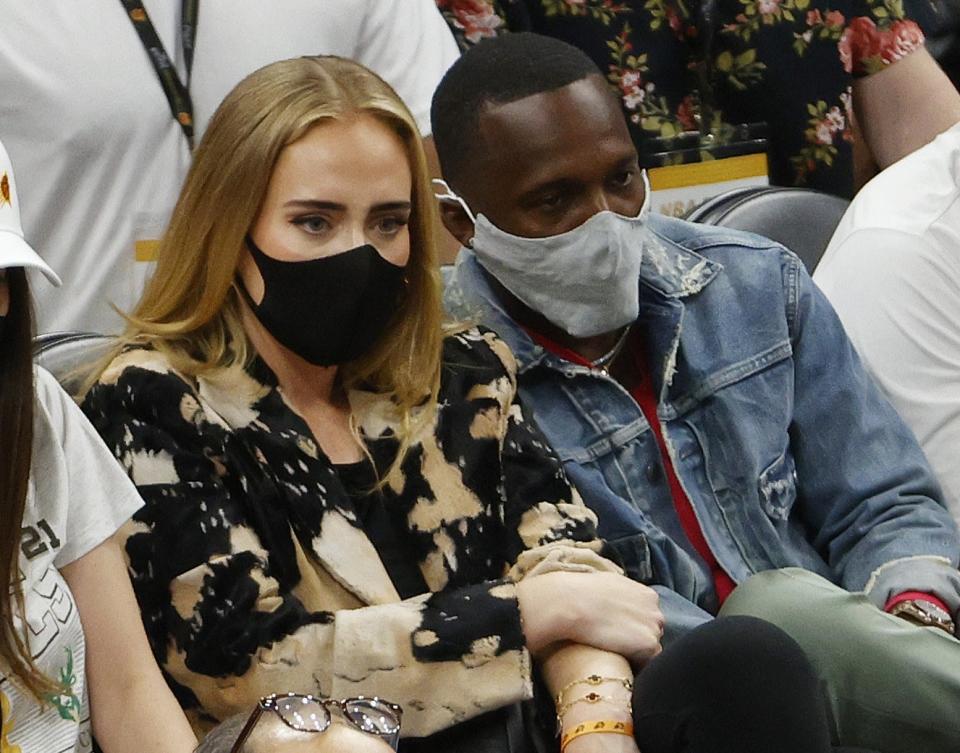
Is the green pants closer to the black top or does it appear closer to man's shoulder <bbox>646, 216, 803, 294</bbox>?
the black top

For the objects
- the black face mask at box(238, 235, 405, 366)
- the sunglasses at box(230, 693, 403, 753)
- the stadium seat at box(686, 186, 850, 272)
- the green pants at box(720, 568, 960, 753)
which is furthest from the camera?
the stadium seat at box(686, 186, 850, 272)

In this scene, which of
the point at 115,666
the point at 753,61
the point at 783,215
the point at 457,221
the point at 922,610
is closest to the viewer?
the point at 115,666

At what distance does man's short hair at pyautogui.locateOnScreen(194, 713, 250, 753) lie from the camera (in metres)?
1.48

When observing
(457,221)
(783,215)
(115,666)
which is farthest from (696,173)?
(115,666)

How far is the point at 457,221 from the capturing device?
252 cm

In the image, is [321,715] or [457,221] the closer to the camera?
[321,715]

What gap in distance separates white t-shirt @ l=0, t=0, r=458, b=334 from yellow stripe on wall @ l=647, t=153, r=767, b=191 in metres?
0.78

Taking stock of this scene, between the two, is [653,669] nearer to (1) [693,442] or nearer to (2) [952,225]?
(1) [693,442]

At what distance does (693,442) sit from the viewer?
8.06 feet

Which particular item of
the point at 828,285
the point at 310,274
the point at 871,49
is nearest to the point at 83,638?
the point at 310,274

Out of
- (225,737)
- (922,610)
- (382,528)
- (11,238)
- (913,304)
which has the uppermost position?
(11,238)

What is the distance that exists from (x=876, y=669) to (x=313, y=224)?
2.76 ft

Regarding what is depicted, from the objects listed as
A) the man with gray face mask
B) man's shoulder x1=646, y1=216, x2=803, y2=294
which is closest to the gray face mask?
the man with gray face mask

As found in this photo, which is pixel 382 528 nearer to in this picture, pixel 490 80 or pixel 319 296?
pixel 319 296
